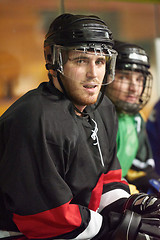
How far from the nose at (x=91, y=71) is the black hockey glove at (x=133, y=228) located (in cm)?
49

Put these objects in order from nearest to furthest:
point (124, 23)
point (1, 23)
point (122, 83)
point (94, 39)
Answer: point (94, 39)
point (122, 83)
point (1, 23)
point (124, 23)

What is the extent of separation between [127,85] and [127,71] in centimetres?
8

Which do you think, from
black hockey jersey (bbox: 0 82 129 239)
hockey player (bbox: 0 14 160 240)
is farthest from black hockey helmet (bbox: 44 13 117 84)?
black hockey jersey (bbox: 0 82 129 239)

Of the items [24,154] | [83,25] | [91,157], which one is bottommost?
[91,157]

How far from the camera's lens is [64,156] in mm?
1171

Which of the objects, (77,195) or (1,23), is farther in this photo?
(1,23)

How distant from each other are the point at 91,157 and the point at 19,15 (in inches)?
57.5

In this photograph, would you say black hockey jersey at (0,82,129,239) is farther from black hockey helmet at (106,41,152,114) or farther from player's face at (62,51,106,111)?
black hockey helmet at (106,41,152,114)

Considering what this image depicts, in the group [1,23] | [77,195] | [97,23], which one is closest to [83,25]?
[97,23]

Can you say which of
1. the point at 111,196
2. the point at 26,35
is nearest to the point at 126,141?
the point at 111,196

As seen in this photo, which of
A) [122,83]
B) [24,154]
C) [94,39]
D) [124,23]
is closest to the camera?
[24,154]

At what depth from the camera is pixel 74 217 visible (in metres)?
1.11

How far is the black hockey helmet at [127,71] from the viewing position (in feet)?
5.88

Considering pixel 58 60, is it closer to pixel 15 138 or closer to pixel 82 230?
pixel 15 138
